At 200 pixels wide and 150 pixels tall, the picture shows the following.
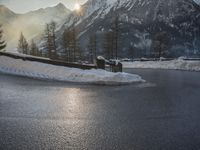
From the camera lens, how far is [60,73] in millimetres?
14820

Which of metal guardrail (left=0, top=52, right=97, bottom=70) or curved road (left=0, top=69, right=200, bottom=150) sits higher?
metal guardrail (left=0, top=52, right=97, bottom=70)

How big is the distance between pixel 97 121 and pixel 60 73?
8.94 metres

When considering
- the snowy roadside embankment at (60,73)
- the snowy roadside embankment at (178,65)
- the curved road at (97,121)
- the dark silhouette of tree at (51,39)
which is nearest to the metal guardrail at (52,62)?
the snowy roadside embankment at (60,73)

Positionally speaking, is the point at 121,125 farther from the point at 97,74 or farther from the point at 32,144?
the point at 97,74

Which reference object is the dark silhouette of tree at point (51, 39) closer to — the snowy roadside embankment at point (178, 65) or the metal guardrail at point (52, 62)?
the snowy roadside embankment at point (178, 65)

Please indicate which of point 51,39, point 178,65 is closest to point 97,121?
point 178,65

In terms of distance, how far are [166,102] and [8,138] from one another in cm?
597

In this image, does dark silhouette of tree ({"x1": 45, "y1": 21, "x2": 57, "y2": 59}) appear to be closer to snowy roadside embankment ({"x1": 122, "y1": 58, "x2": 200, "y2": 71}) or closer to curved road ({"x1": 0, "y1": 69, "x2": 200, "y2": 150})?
snowy roadside embankment ({"x1": 122, "y1": 58, "x2": 200, "y2": 71})

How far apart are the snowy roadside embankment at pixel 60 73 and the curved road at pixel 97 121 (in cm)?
383

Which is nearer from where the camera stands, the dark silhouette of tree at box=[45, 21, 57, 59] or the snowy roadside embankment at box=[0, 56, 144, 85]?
the snowy roadside embankment at box=[0, 56, 144, 85]

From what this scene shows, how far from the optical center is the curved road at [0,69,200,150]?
4.82 meters

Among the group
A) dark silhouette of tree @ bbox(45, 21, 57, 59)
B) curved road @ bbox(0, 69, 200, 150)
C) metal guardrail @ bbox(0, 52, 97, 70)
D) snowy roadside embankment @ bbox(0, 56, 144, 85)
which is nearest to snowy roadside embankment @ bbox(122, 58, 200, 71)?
snowy roadside embankment @ bbox(0, 56, 144, 85)

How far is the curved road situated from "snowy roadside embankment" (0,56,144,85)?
383 centimetres

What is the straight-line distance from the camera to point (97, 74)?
576 inches
